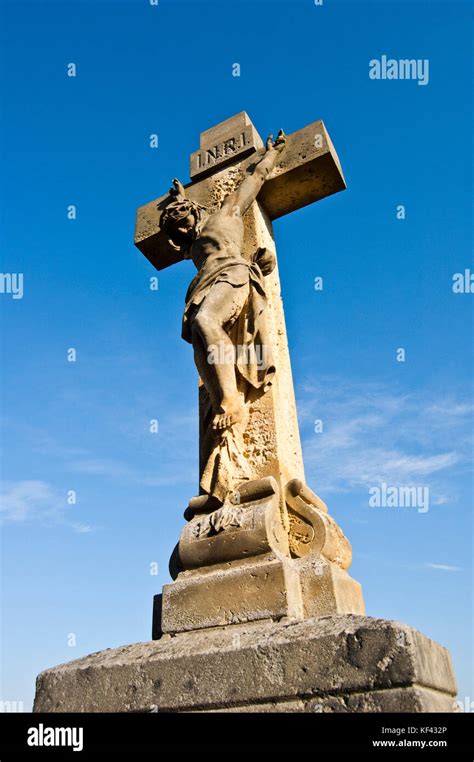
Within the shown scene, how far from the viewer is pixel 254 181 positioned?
529cm

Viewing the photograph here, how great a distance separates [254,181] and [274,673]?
3951 millimetres

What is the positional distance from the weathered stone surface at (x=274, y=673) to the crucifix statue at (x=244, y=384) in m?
0.36

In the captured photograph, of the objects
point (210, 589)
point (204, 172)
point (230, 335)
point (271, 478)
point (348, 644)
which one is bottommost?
point (348, 644)

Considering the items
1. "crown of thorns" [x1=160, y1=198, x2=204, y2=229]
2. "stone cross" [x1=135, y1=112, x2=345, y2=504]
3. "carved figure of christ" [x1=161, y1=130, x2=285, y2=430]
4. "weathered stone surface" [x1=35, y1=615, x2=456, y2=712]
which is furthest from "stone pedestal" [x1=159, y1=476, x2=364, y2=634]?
"crown of thorns" [x1=160, y1=198, x2=204, y2=229]

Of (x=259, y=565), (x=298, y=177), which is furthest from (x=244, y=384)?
(x=298, y=177)

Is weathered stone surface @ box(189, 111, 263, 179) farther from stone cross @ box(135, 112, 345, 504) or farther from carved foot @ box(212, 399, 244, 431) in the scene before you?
carved foot @ box(212, 399, 244, 431)

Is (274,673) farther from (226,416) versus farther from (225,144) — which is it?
(225,144)

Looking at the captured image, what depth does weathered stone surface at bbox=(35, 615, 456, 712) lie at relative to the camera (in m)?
2.63

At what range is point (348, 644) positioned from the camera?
9.00 ft

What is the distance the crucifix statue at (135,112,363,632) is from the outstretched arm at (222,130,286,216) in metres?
0.01
